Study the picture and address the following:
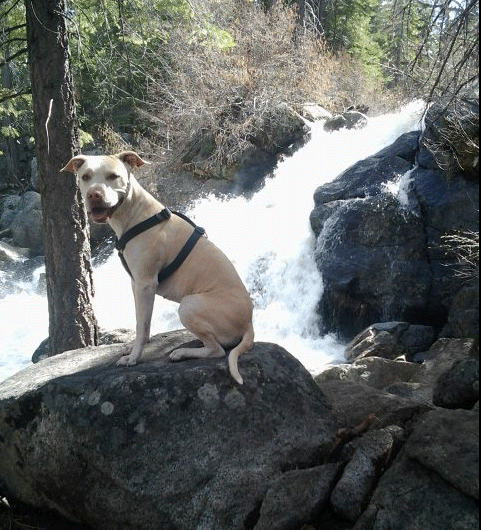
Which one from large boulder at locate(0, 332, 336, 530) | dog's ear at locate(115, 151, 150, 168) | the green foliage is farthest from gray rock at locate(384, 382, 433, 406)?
the green foliage

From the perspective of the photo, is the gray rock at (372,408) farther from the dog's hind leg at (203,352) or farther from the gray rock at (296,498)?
the dog's hind leg at (203,352)

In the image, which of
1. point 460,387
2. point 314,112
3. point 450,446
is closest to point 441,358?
point 460,387

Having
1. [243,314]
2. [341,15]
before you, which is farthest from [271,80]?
[243,314]

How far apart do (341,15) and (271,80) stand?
9.84 meters

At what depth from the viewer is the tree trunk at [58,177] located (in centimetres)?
652

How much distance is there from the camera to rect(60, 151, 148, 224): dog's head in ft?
14.1

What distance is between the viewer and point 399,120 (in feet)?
56.6

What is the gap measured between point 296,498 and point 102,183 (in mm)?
2581

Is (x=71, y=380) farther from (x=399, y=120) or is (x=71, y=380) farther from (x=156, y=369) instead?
(x=399, y=120)

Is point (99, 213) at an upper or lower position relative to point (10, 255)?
lower

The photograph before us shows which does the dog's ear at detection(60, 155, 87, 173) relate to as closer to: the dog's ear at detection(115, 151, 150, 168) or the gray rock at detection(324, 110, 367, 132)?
the dog's ear at detection(115, 151, 150, 168)

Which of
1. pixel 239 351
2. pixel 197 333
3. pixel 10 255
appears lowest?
pixel 239 351

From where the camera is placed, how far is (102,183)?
439 centimetres

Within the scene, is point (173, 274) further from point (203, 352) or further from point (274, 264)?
point (274, 264)
